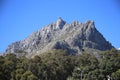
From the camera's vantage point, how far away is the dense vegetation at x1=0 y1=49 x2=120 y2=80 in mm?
58909

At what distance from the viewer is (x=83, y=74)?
2479 inches

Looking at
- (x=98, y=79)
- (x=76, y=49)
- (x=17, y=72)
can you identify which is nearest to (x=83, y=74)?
(x=98, y=79)

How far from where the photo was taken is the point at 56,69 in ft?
217

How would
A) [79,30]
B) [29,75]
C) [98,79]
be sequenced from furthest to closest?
1. [79,30]
2. [98,79]
3. [29,75]

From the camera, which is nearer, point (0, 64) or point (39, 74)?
point (0, 64)

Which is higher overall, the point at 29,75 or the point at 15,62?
the point at 15,62

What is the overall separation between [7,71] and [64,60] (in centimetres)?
1441

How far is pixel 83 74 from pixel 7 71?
525 inches

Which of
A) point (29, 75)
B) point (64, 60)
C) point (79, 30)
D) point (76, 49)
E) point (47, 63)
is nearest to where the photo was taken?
point (29, 75)

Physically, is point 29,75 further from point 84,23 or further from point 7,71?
point 84,23

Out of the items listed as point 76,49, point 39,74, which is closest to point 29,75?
point 39,74

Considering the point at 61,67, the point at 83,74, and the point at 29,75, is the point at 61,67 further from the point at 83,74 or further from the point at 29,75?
the point at 29,75

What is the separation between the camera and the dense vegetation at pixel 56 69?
5891cm

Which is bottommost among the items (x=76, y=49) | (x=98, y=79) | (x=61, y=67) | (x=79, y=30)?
(x=98, y=79)
